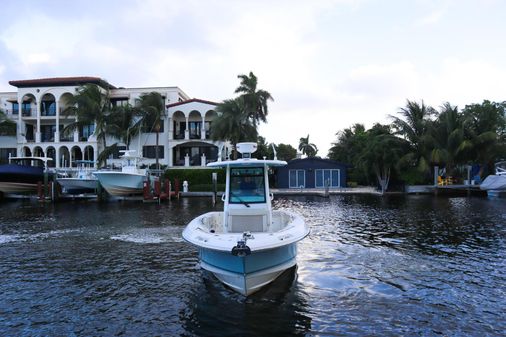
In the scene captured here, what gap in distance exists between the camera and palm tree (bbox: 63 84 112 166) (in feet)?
155

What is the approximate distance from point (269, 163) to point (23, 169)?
3796cm

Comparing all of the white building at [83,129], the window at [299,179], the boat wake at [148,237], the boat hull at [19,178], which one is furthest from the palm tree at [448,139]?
the boat hull at [19,178]

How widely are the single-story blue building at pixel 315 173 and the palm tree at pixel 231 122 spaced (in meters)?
8.23

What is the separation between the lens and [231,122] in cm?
4247

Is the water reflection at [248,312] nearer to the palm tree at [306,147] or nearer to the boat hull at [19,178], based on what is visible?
the boat hull at [19,178]

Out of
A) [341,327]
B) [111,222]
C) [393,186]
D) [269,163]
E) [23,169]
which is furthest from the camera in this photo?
[393,186]

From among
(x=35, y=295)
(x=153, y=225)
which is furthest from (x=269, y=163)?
(x=153, y=225)

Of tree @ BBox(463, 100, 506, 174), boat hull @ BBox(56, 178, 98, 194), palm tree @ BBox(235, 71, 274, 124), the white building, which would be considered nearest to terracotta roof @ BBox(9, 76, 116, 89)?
the white building

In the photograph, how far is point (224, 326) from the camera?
778cm

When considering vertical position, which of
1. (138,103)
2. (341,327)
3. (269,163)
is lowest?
(341,327)

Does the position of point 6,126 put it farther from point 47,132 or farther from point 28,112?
point 47,132

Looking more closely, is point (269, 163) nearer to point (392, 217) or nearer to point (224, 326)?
point (224, 326)

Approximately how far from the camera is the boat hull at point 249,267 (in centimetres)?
863

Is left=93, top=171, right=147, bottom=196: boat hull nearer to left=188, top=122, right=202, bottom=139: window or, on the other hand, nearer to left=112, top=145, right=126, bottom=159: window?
left=188, top=122, right=202, bottom=139: window
